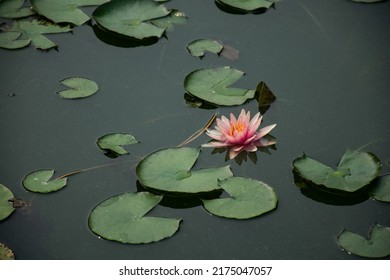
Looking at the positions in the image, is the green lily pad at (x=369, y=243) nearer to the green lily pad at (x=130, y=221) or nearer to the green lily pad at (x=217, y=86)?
the green lily pad at (x=130, y=221)

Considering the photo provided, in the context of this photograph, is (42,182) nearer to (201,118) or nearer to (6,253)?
(6,253)

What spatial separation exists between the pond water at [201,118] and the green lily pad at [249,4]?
4 centimetres

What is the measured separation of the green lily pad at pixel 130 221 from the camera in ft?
6.87

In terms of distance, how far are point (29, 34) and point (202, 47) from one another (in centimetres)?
81

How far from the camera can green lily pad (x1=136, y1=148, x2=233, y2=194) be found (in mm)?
2232

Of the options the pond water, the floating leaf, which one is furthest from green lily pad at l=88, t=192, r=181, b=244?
the floating leaf

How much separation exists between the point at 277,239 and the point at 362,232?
275 mm

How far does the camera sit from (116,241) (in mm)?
2080

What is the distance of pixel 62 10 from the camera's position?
313 cm

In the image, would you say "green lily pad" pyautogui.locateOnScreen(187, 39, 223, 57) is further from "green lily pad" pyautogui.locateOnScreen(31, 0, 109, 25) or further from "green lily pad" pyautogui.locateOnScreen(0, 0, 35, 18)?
"green lily pad" pyautogui.locateOnScreen(0, 0, 35, 18)

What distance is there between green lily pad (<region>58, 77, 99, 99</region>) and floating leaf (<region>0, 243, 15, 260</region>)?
798mm

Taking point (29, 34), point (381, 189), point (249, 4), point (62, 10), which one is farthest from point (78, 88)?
point (381, 189)

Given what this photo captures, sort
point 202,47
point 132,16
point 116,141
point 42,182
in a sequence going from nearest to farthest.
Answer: point 42,182, point 116,141, point 202,47, point 132,16
